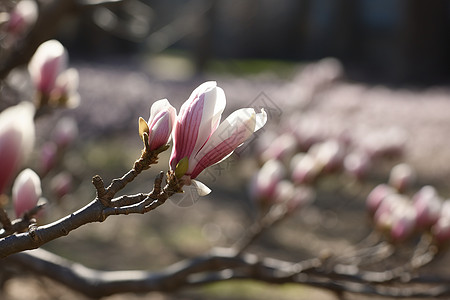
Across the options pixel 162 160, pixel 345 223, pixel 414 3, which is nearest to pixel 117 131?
pixel 162 160

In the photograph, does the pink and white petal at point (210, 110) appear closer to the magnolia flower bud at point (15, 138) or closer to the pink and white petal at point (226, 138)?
the pink and white petal at point (226, 138)

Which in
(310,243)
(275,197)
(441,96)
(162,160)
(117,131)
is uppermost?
(441,96)

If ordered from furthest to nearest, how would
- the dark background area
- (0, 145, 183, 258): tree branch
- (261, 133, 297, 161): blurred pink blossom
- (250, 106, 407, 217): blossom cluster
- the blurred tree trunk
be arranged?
the dark background area, the blurred tree trunk, (261, 133, 297, 161): blurred pink blossom, (250, 106, 407, 217): blossom cluster, (0, 145, 183, 258): tree branch

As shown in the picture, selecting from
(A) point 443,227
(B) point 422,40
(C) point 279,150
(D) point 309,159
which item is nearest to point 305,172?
(D) point 309,159

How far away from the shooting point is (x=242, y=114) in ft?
3.35

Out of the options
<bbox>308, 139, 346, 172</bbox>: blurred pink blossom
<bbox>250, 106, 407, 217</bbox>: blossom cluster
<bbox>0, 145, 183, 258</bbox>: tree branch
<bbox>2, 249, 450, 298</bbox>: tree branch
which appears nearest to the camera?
<bbox>0, 145, 183, 258</bbox>: tree branch

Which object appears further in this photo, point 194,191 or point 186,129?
point 194,191

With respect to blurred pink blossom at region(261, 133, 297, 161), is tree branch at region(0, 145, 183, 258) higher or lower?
lower

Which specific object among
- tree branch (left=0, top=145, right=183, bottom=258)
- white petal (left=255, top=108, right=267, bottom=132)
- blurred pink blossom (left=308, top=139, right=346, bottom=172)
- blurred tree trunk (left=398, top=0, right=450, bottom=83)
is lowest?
tree branch (left=0, top=145, right=183, bottom=258)

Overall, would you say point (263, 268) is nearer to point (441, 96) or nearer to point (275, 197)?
point (275, 197)

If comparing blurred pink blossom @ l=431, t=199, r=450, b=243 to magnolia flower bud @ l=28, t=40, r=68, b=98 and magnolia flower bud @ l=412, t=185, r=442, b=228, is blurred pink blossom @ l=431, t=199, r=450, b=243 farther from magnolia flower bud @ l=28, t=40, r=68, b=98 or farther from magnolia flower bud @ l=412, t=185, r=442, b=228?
magnolia flower bud @ l=28, t=40, r=68, b=98

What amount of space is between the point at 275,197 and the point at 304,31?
88.2 feet

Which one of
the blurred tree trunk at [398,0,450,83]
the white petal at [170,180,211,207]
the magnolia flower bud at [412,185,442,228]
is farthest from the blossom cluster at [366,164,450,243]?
the blurred tree trunk at [398,0,450,83]

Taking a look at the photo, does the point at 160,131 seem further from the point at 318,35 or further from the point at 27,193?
the point at 318,35
